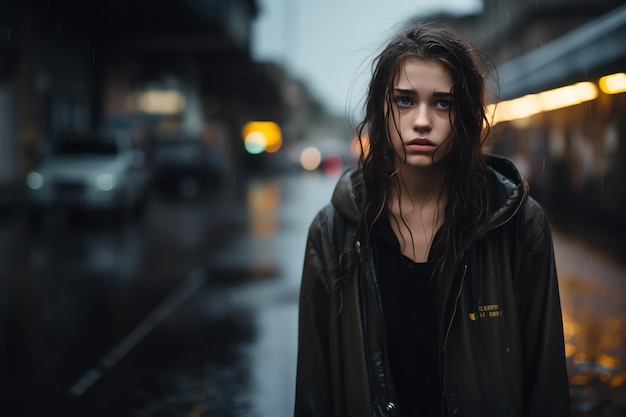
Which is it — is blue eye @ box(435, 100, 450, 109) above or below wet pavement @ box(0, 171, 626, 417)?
above

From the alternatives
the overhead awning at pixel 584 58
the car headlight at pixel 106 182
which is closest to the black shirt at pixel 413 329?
the overhead awning at pixel 584 58

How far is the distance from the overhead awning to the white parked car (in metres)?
8.32

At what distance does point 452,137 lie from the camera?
2.09 metres

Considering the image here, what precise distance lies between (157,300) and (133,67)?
26.1 meters

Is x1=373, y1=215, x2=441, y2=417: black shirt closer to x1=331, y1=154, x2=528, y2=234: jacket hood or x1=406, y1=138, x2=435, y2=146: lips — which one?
x1=331, y1=154, x2=528, y2=234: jacket hood

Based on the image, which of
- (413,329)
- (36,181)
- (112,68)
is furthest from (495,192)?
(112,68)

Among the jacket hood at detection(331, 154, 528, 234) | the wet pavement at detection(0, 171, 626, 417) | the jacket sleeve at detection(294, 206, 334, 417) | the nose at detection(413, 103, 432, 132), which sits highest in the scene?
the nose at detection(413, 103, 432, 132)

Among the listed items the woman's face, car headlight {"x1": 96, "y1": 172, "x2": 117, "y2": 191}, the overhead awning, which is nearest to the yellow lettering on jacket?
the woman's face

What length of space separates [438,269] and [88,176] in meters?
15.9

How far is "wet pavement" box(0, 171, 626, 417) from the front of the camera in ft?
16.9

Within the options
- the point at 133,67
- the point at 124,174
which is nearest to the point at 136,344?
the point at 124,174

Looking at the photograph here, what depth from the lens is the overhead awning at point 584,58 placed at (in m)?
12.5

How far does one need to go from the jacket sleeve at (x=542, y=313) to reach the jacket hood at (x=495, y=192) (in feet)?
0.19

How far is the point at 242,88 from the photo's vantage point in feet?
160
